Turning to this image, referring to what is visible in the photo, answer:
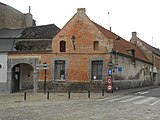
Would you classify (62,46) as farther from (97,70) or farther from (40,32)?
(40,32)

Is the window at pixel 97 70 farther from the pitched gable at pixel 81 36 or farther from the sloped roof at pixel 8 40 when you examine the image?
the sloped roof at pixel 8 40

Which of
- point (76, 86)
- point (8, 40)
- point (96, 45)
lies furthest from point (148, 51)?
point (8, 40)

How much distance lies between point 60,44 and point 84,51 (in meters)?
2.61

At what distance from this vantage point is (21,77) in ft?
106

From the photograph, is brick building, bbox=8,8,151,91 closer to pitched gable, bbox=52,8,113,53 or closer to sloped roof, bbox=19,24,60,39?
pitched gable, bbox=52,8,113,53

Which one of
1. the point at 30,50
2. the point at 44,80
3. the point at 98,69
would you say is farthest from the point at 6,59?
the point at 98,69

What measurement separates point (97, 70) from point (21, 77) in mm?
8980

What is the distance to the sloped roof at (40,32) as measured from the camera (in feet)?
108

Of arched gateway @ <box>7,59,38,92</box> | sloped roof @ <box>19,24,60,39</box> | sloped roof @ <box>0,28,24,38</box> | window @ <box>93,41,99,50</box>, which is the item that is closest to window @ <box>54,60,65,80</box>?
arched gateway @ <box>7,59,38,92</box>

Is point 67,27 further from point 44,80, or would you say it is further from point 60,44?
point 44,80

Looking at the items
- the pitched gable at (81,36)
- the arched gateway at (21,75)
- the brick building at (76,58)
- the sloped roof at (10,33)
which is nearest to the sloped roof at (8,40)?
the sloped roof at (10,33)

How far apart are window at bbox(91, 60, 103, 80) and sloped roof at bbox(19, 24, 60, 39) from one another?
288 inches

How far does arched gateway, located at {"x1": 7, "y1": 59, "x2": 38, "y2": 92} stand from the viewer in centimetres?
2951

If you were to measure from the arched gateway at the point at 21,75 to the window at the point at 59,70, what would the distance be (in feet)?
6.54
